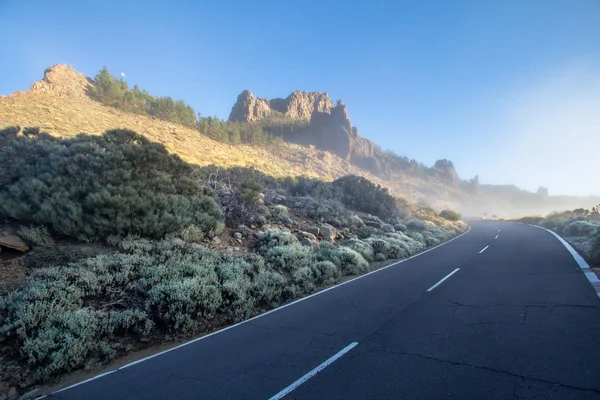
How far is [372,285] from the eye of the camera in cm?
905

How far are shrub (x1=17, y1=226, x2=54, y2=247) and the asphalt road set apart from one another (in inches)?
199

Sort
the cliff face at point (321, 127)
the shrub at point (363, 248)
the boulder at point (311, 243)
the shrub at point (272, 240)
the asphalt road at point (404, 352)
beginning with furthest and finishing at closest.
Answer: the cliff face at point (321, 127)
the shrub at point (363, 248)
the boulder at point (311, 243)
the shrub at point (272, 240)
the asphalt road at point (404, 352)

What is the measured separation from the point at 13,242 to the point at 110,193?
8.33 ft

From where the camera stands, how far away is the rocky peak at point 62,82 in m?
43.9

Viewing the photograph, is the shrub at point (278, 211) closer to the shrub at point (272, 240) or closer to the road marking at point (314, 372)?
the shrub at point (272, 240)

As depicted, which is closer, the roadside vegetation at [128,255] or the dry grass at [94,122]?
the roadside vegetation at [128,255]

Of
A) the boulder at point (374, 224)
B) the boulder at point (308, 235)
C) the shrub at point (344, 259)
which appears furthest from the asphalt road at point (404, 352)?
the boulder at point (374, 224)

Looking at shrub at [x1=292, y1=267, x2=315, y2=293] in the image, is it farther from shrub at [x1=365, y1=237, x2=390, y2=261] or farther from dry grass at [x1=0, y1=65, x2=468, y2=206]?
dry grass at [x1=0, y1=65, x2=468, y2=206]

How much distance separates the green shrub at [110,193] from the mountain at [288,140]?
18.5 meters

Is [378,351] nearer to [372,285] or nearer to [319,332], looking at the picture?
[319,332]

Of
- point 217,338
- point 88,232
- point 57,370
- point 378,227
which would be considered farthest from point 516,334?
point 378,227

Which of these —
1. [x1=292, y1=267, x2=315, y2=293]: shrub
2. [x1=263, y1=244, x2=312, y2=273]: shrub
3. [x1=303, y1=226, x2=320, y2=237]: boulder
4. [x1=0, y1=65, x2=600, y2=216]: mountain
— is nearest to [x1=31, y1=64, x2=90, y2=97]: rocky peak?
[x1=0, y1=65, x2=600, y2=216]: mountain

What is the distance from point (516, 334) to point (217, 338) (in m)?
5.32

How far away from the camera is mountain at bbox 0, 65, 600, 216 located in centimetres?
3490
